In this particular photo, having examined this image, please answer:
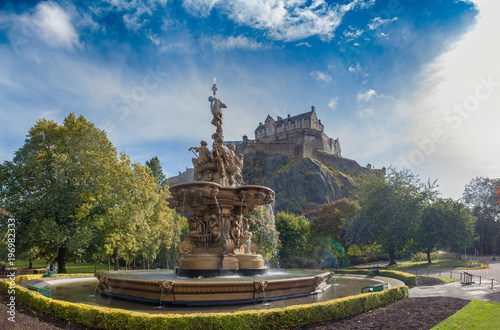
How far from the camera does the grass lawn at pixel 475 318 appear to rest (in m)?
7.32

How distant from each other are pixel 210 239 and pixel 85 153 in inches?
755

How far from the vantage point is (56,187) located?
25469 millimetres

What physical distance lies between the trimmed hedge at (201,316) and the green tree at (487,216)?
60745mm

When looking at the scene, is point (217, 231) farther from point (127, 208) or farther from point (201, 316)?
point (127, 208)

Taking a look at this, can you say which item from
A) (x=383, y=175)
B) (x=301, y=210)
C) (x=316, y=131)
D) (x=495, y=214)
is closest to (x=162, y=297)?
(x=383, y=175)

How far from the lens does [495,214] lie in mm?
60406

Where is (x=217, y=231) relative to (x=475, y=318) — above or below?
above

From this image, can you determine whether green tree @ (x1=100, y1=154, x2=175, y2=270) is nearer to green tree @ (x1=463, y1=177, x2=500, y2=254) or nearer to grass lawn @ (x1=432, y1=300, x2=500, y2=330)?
grass lawn @ (x1=432, y1=300, x2=500, y2=330)

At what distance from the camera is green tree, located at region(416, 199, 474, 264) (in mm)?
35031

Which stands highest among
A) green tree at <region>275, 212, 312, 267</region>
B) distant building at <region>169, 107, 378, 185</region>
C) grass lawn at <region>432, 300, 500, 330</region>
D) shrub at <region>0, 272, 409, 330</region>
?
distant building at <region>169, 107, 378, 185</region>

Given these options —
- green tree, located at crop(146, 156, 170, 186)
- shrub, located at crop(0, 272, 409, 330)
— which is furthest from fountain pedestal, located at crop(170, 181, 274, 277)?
green tree, located at crop(146, 156, 170, 186)

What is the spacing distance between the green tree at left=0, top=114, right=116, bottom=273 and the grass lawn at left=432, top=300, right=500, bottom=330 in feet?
78.6

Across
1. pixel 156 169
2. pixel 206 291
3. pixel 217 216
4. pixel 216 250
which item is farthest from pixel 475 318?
pixel 156 169

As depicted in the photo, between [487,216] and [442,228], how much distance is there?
36.0 meters
